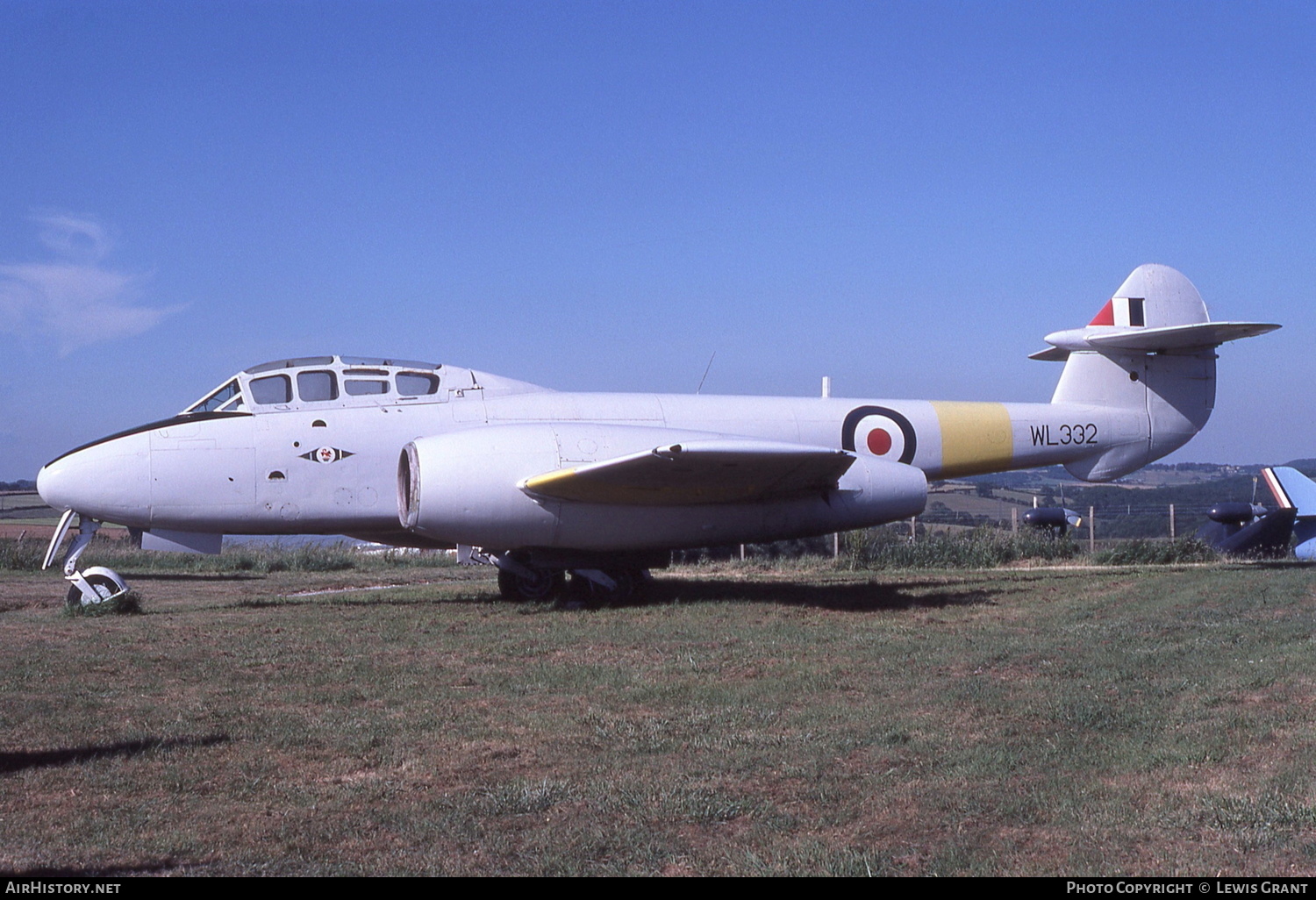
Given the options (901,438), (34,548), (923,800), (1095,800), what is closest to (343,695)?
(923,800)

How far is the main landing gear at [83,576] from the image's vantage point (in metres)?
11.8

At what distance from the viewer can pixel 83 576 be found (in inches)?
475

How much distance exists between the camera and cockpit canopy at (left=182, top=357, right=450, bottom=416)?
1234cm

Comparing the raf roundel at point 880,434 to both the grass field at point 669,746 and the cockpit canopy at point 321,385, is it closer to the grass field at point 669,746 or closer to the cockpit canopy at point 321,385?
the grass field at point 669,746

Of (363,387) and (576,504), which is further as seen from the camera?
(363,387)

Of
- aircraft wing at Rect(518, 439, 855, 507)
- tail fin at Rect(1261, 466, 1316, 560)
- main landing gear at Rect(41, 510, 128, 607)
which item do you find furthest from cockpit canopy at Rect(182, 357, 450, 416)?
tail fin at Rect(1261, 466, 1316, 560)

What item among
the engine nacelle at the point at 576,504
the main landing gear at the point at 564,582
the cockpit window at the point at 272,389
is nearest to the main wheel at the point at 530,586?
the main landing gear at the point at 564,582

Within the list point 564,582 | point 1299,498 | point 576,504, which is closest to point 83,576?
point 564,582

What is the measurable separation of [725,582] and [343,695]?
936cm

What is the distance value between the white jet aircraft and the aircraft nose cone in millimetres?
19

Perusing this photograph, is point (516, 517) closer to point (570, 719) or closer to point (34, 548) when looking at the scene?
point (570, 719)

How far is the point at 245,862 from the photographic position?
3943mm

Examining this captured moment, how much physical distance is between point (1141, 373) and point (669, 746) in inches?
499

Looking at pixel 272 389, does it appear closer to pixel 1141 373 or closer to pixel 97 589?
pixel 97 589
